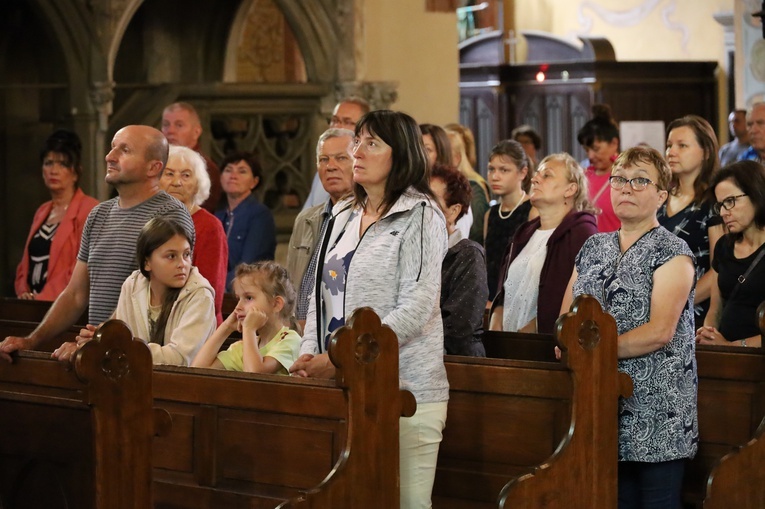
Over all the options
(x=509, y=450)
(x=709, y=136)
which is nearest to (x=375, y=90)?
(x=709, y=136)

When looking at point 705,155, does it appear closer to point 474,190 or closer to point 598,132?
point 474,190

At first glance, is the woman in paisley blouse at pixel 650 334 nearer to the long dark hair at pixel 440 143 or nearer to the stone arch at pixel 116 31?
the long dark hair at pixel 440 143

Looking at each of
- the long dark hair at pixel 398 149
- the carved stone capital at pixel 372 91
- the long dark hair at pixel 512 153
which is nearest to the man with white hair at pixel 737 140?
the carved stone capital at pixel 372 91

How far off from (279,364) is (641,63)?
10.6m

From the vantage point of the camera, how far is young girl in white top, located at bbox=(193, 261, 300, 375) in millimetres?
4082

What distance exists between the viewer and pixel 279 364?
13.5 ft

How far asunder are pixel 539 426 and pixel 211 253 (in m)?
1.59

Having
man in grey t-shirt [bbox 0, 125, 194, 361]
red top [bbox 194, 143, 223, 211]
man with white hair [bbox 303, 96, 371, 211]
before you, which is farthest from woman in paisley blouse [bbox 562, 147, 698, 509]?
red top [bbox 194, 143, 223, 211]

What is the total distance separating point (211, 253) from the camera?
4855 millimetres

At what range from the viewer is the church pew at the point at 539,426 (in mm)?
3584

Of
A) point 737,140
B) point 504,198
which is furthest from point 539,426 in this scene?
point 737,140

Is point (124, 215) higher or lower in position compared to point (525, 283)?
higher

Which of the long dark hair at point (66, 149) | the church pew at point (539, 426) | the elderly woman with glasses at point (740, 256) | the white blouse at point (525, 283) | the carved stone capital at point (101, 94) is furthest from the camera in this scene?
the carved stone capital at point (101, 94)

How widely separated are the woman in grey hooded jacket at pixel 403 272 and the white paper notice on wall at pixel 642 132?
10678mm
